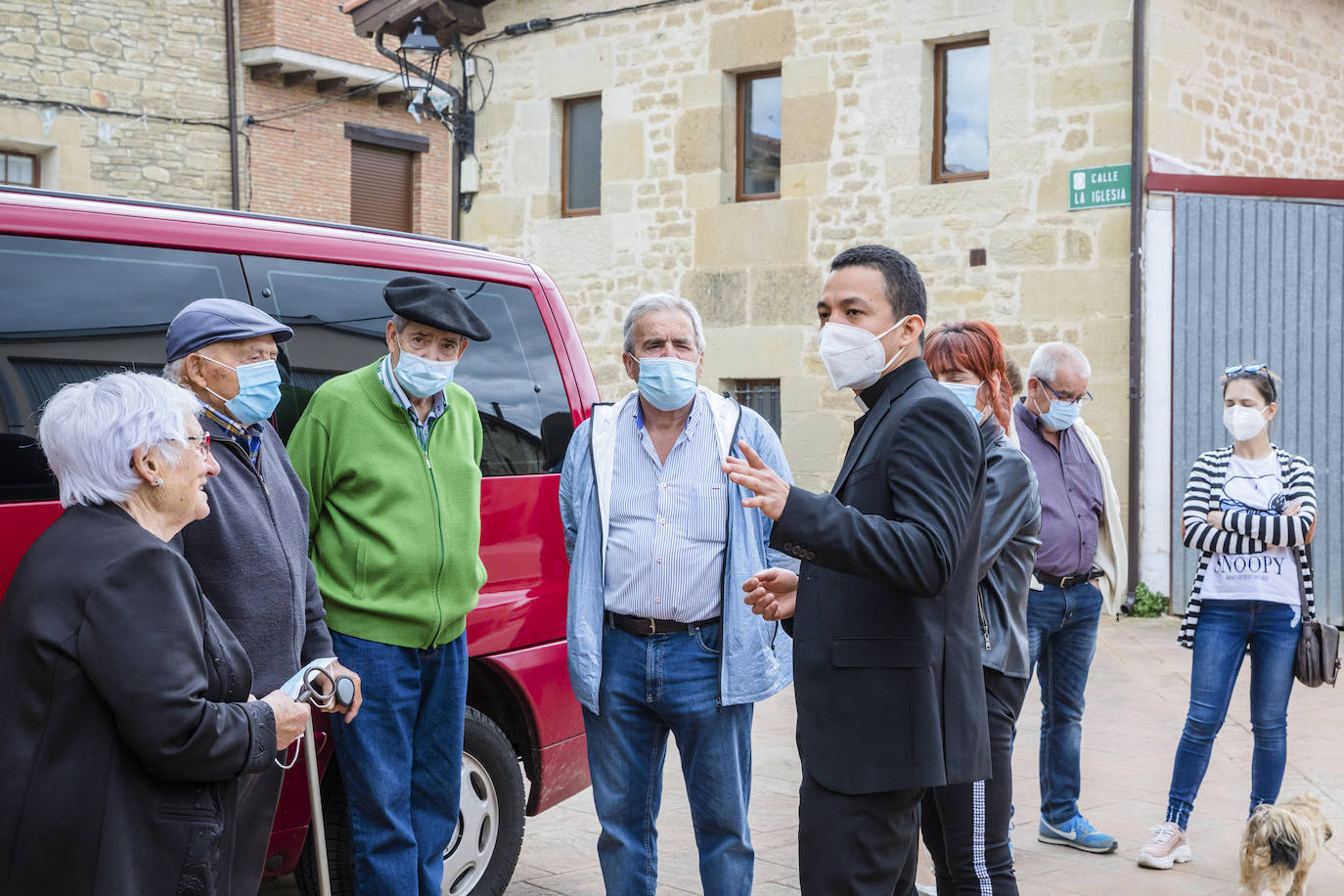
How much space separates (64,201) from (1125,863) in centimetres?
421

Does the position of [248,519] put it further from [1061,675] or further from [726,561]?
[1061,675]

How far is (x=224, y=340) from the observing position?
10.8 ft

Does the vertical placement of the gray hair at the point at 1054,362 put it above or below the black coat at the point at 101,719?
above

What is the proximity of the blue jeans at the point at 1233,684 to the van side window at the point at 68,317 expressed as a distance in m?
3.74

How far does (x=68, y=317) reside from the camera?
11.0 ft

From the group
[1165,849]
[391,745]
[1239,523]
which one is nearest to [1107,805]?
[1165,849]

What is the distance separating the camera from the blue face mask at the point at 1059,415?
17.7 ft

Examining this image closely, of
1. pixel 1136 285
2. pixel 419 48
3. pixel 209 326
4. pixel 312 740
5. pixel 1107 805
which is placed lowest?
pixel 1107 805

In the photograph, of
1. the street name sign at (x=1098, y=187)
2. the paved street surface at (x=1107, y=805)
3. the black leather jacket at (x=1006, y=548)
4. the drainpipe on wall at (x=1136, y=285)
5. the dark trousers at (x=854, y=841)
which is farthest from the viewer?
the street name sign at (x=1098, y=187)

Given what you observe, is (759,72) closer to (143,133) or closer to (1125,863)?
(1125,863)

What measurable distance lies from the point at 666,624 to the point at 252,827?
1.19 meters

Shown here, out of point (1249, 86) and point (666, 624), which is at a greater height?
point (1249, 86)

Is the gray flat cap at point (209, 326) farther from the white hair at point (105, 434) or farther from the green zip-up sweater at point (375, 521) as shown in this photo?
the white hair at point (105, 434)

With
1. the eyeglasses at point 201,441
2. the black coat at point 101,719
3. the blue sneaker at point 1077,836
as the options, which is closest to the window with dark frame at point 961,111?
the blue sneaker at point 1077,836
